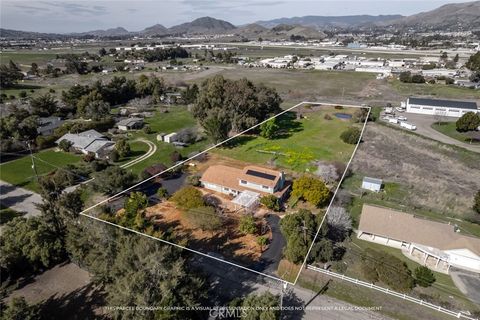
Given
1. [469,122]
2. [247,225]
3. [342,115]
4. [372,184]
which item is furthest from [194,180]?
[469,122]

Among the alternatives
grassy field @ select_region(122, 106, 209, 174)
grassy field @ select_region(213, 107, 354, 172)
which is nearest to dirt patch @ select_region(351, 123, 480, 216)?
grassy field @ select_region(213, 107, 354, 172)

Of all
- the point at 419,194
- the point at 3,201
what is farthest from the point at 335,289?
the point at 3,201

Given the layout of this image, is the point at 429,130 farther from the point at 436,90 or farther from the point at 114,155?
the point at 114,155

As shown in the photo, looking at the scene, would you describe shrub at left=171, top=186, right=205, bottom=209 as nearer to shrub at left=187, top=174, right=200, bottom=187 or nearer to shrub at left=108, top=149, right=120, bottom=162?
shrub at left=187, top=174, right=200, bottom=187

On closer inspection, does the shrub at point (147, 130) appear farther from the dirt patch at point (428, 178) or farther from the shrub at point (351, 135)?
the shrub at point (351, 135)

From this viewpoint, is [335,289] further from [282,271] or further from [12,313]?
[12,313]

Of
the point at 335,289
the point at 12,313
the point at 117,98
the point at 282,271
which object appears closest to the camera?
the point at 282,271
